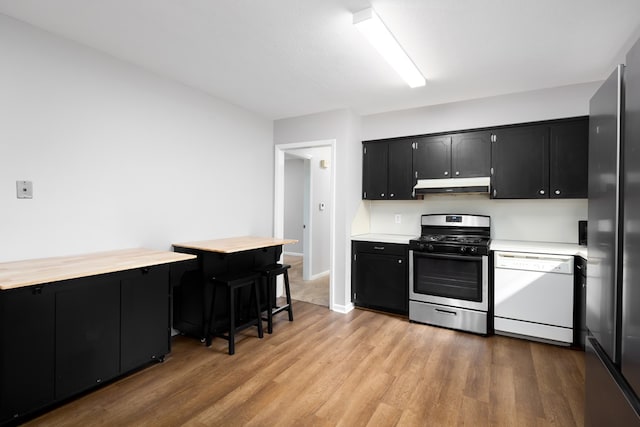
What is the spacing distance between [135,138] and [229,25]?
1.34 metres

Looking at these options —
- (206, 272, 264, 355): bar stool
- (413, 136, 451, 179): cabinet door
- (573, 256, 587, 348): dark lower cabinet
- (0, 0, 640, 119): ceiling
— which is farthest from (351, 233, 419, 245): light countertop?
(0, 0, 640, 119): ceiling

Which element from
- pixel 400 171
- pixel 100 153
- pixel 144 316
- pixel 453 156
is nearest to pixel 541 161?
pixel 453 156

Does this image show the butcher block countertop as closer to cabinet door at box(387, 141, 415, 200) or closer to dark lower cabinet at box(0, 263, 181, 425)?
dark lower cabinet at box(0, 263, 181, 425)

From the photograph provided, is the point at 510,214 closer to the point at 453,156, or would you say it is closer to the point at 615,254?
the point at 453,156

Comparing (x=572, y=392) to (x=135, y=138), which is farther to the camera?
(x=135, y=138)

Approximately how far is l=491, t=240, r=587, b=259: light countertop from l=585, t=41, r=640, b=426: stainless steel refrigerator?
4.98 ft

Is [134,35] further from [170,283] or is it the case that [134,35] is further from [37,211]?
[170,283]

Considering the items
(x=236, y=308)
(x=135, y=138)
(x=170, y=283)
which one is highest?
(x=135, y=138)

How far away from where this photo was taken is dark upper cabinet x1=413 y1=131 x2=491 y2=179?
346 centimetres

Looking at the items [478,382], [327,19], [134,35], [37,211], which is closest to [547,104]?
[327,19]

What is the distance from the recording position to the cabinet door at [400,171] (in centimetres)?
386

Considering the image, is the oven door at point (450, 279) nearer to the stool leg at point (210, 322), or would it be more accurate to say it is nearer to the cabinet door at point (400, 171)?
the cabinet door at point (400, 171)

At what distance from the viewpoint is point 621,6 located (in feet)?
6.07

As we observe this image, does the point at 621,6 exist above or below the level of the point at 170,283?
above
